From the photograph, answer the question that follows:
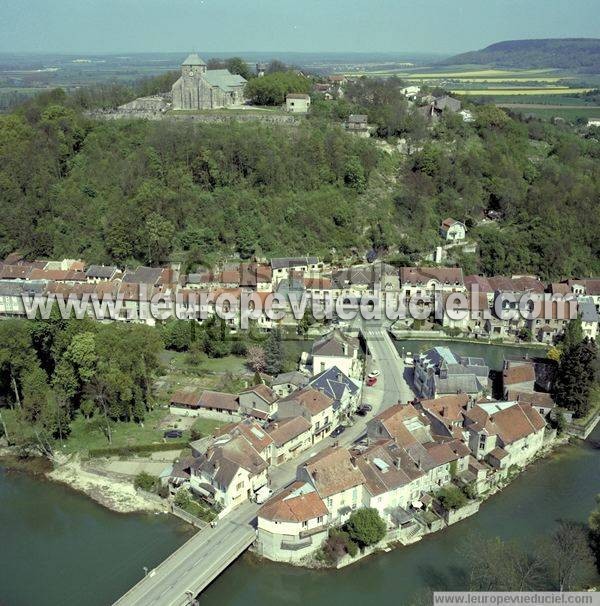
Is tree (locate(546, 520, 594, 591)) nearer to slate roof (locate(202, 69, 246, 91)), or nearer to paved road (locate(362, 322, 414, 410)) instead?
paved road (locate(362, 322, 414, 410))

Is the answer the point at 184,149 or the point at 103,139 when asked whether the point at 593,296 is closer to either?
the point at 184,149

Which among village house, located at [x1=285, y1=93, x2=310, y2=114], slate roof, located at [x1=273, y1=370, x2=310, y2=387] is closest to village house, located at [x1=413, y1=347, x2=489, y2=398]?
slate roof, located at [x1=273, y1=370, x2=310, y2=387]

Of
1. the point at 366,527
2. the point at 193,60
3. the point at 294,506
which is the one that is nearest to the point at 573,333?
the point at 366,527

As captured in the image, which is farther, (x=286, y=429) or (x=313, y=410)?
(x=313, y=410)

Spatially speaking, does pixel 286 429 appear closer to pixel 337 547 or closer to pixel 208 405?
pixel 208 405

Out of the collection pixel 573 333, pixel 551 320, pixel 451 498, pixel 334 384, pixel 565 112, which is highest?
pixel 565 112

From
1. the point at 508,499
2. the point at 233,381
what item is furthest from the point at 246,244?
the point at 508,499
